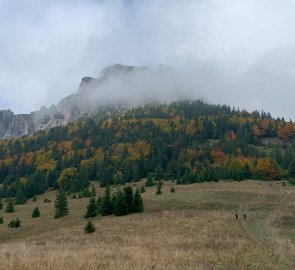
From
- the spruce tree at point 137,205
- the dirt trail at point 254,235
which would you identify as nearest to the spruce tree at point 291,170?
the dirt trail at point 254,235

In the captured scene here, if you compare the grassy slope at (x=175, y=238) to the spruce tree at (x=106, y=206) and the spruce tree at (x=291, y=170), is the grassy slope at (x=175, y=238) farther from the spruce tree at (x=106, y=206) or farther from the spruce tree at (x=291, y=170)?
the spruce tree at (x=291, y=170)

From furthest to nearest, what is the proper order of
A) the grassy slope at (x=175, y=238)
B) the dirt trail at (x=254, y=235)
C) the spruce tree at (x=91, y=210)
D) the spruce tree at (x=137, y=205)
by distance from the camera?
1. the spruce tree at (x=137, y=205)
2. the spruce tree at (x=91, y=210)
3. the dirt trail at (x=254, y=235)
4. the grassy slope at (x=175, y=238)

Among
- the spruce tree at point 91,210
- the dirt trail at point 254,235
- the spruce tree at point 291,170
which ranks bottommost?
the dirt trail at point 254,235

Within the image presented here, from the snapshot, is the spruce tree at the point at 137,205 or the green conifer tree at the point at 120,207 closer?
the green conifer tree at the point at 120,207

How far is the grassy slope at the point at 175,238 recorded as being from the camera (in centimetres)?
2012

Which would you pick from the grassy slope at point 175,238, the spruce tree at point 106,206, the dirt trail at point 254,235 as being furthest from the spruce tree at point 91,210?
the dirt trail at point 254,235

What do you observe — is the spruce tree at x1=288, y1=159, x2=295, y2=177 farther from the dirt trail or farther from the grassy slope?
the dirt trail

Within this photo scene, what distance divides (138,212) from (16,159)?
457ft

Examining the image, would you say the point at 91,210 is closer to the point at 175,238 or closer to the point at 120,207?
the point at 120,207

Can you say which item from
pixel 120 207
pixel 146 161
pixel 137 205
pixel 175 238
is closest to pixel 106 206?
pixel 120 207

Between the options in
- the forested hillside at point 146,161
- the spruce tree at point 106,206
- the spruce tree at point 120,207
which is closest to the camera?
the spruce tree at point 120,207

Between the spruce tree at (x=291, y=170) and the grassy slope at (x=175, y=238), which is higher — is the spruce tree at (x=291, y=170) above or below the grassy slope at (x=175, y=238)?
above

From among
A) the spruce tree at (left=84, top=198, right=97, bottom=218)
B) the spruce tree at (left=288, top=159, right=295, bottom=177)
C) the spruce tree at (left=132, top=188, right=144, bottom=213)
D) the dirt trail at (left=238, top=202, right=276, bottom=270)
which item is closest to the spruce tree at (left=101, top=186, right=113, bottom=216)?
the spruce tree at (left=84, top=198, right=97, bottom=218)

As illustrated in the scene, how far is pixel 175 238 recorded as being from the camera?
32.0 meters
